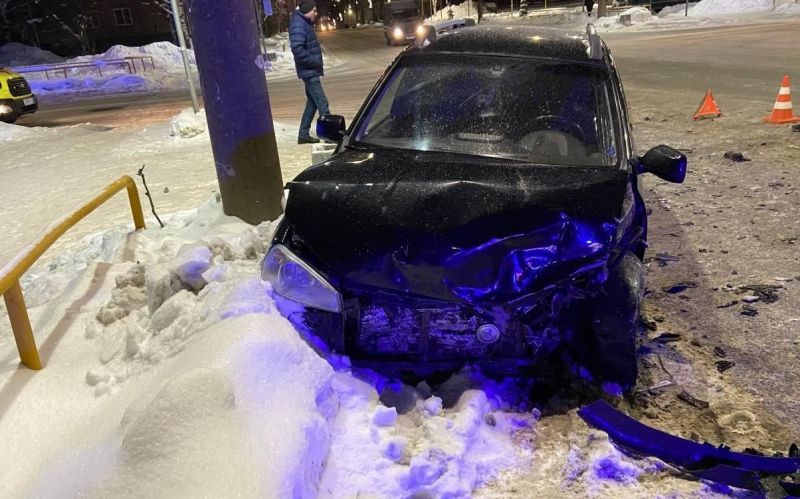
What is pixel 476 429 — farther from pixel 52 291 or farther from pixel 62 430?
pixel 52 291

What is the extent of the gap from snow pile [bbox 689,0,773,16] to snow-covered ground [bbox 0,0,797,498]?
3096 centimetres

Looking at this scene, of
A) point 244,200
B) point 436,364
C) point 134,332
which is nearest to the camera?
point 436,364

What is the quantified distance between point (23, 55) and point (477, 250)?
132 ft

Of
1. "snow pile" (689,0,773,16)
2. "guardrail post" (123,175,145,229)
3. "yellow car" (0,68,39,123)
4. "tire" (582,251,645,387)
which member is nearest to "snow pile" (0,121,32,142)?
"yellow car" (0,68,39,123)

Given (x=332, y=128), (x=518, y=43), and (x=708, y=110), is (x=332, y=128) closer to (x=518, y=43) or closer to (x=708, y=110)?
(x=518, y=43)

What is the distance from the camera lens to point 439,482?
8.05 ft

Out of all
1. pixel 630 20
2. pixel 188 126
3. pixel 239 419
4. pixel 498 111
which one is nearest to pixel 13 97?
pixel 188 126

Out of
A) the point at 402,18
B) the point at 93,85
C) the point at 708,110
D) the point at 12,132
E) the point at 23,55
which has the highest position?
the point at 23,55

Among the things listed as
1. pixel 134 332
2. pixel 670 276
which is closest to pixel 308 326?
pixel 134 332

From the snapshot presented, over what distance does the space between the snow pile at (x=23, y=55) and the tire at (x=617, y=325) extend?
3920 cm

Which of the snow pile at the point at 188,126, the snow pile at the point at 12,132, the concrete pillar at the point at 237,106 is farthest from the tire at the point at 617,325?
the snow pile at the point at 12,132

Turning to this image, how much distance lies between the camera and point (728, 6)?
28516mm

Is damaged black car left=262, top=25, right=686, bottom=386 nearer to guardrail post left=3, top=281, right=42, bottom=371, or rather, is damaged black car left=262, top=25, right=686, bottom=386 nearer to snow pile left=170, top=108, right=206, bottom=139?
guardrail post left=3, top=281, right=42, bottom=371

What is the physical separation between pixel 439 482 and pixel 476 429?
378 millimetres
